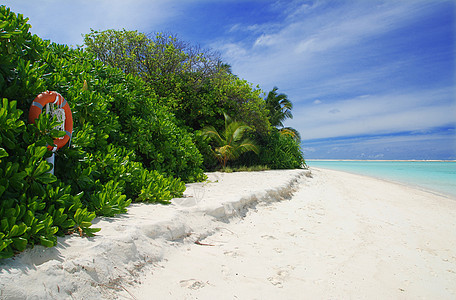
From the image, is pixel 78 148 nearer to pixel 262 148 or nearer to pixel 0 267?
pixel 0 267

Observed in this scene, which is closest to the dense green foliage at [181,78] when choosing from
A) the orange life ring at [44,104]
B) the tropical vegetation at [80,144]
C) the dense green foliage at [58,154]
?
the tropical vegetation at [80,144]

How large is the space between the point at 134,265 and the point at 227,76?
11773 millimetres

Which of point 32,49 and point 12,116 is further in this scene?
point 32,49

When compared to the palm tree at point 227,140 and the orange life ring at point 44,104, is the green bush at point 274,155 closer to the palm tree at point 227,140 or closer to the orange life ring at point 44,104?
the palm tree at point 227,140

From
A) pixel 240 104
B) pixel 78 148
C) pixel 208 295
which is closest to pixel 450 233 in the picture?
pixel 208 295

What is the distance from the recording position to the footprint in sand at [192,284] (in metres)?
2.24

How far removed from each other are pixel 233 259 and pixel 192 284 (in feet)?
2.30

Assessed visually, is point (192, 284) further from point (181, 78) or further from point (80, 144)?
point (181, 78)

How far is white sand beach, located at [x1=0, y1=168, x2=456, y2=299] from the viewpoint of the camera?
193cm

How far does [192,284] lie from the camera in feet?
7.45

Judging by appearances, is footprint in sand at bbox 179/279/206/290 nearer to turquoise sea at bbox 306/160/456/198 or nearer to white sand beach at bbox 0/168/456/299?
white sand beach at bbox 0/168/456/299

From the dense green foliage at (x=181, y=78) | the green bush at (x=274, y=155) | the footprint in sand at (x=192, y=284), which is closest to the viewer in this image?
the footprint in sand at (x=192, y=284)

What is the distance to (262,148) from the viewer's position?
14922 mm

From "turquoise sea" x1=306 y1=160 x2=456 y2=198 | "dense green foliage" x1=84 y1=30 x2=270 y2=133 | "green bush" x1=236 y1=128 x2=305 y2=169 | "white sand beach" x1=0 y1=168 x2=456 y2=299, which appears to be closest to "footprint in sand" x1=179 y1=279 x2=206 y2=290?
"white sand beach" x1=0 y1=168 x2=456 y2=299
